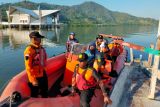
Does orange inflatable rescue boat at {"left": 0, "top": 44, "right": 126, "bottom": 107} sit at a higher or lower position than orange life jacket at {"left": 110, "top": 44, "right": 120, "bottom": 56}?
lower

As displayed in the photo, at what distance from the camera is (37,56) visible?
5711 millimetres

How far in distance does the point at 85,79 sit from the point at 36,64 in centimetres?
147

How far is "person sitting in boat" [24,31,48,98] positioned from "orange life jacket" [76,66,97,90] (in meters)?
1.28

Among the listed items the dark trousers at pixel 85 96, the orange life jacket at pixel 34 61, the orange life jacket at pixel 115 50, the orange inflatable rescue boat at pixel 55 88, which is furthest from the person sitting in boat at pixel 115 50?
the dark trousers at pixel 85 96

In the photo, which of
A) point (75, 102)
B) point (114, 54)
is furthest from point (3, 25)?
point (75, 102)

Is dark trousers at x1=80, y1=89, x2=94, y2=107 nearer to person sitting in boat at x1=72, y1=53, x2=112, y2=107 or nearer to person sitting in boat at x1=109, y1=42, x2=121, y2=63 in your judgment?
person sitting in boat at x1=72, y1=53, x2=112, y2=107

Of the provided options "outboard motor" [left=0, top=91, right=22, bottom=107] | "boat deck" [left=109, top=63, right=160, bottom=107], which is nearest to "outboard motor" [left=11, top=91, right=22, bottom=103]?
"outboard motor" [left=0, top=91, right=22, bottom=107]

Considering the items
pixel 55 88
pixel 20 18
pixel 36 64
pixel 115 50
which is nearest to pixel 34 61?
pixel 36 64

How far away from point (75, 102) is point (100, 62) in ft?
4.53

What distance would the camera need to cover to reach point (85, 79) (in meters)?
4.74

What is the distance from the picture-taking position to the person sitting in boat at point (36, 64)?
553 cm

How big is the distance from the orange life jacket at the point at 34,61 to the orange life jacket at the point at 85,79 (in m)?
1.28

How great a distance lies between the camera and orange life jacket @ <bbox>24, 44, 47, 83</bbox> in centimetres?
554

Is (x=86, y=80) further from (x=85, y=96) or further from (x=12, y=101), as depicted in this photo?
(x=12, y=101)
